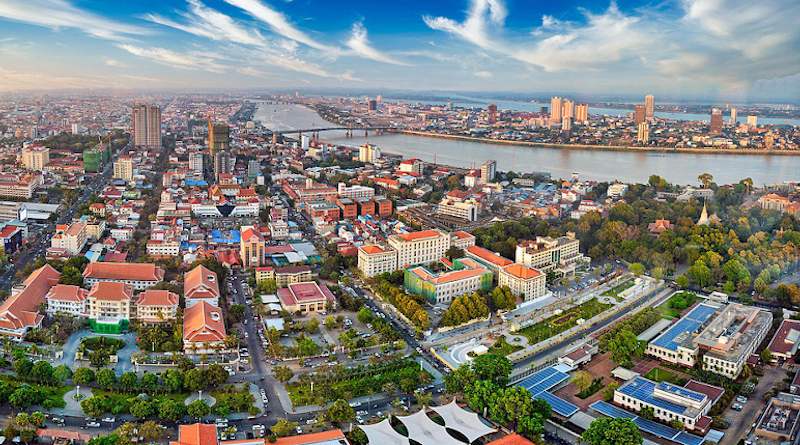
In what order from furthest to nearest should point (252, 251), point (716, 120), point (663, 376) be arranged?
point (716, 120)
point (252, 251)
point (663, 376)

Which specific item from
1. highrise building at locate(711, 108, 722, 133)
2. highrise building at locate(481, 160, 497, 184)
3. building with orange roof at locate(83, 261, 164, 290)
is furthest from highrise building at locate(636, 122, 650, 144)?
building with orange roof at locate(83, 261, 164, 290)

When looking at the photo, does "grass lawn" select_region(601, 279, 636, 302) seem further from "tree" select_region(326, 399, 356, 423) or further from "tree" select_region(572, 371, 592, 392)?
"tree" select_region(326, 399, 356, 423)

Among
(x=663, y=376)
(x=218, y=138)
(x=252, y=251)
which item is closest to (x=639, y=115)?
(x=218, y=138)

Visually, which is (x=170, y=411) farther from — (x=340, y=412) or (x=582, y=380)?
(x=582, y=380)

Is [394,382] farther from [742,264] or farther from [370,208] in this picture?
[370,208]

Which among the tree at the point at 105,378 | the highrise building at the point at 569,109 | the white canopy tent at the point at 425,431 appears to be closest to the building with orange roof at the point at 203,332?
the tree at the point at 105,378

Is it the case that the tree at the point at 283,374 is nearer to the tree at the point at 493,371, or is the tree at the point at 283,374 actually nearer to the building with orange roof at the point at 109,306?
the tree at the point at 493,371

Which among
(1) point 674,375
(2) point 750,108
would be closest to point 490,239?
(1) point 674,375
